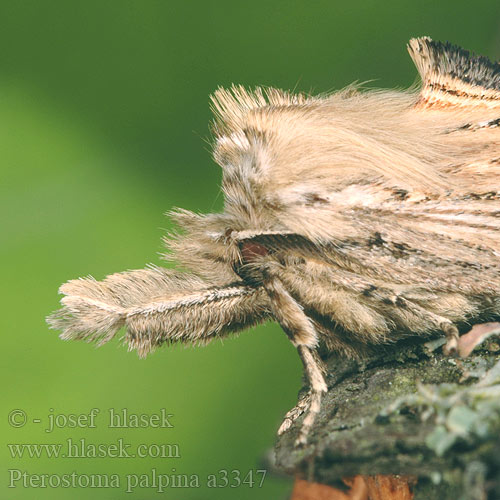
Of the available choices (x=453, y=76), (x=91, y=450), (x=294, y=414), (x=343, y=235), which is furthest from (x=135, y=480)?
(x=453, y=76)

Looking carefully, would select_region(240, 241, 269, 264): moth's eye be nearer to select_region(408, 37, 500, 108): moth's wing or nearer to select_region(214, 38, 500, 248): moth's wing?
select_region(214, 38, 500, 248): moth's wing

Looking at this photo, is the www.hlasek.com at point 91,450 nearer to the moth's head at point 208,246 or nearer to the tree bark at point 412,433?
the moth's head at point 208,246

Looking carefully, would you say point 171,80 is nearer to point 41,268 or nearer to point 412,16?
point 41,268

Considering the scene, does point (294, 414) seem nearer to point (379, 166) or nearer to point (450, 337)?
point (450, 337)

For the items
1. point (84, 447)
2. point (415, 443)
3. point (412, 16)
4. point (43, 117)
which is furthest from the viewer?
point (412, 16)

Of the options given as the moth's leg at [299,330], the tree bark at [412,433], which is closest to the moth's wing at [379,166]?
the moth's leg at [299,330]

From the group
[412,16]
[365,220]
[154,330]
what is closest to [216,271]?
[154,330]

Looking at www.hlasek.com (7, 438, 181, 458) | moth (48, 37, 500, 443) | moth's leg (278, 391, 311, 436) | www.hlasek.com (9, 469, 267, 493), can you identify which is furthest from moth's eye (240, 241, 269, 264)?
www.hlasek.com (7, 438, 181, 458)
